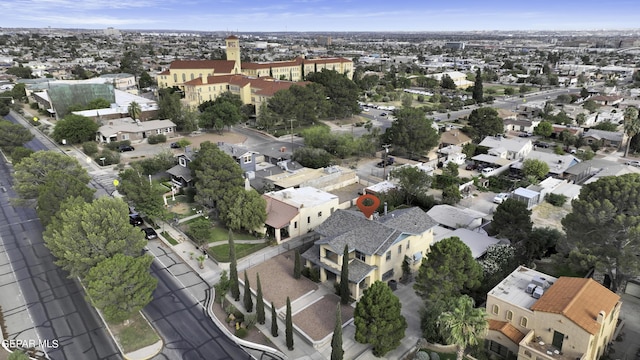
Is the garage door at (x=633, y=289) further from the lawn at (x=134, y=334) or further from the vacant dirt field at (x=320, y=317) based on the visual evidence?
the lawn at (x=134, y=334)

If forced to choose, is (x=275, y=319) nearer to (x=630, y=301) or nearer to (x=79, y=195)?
(x=79, y=195)

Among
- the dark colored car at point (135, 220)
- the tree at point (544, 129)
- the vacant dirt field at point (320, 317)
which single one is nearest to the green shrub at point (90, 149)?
the dark colored car at point (135, 220)

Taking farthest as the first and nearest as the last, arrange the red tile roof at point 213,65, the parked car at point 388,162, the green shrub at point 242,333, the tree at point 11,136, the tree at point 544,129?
the red tile roof at point 213,65, the tree at point 544,129, the parked car at point 388,162, the tree at point 11,136, the green shrub at point 242,333

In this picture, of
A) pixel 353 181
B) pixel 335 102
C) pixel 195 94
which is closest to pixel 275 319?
pixel 353 181

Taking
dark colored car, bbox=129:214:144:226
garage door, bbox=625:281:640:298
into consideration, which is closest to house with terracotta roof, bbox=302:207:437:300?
garage door, bbox=625:281:640:298

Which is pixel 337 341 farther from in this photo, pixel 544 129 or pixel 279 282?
pixel 544 129

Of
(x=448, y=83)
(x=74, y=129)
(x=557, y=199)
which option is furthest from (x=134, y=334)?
(x=448, y=83)
